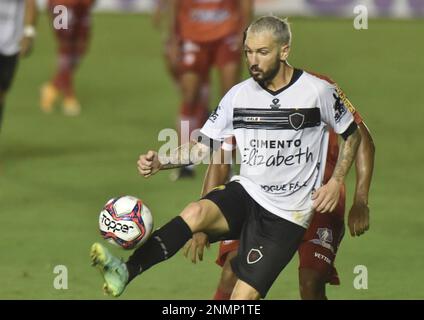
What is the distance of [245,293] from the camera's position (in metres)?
7.76

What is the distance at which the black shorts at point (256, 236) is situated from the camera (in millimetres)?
7797

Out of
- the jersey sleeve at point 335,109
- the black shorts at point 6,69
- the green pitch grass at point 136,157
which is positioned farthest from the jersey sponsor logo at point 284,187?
the black shorts at point 6,69

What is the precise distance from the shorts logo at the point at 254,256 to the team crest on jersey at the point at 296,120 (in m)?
0.73

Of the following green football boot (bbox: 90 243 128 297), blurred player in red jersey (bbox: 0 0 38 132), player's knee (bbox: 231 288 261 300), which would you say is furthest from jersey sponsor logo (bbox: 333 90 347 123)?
blurred player in red jersey (bbox: 0 0 38 132)

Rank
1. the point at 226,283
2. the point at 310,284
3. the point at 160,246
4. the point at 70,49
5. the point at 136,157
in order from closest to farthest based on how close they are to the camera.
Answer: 1. the point at 160,246
2. the point at 310,284
3. the point at 226,283
4. the point at 136,157
5. the point at 70,49

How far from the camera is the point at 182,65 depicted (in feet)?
45.9

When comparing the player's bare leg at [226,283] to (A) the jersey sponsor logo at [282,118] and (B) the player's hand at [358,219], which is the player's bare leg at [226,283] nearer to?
(B) the player's hand at [358,219]

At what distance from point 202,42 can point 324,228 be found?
603cm

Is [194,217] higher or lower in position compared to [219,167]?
lower

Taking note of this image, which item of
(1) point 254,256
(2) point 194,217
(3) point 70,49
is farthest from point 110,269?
(3) point 70,49

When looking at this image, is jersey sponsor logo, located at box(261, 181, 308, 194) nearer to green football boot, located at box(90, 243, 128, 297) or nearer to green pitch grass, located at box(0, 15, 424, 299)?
green football boot, located at box(90, 243, 128, 297)

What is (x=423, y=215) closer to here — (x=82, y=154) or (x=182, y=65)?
(x=182, y=65)

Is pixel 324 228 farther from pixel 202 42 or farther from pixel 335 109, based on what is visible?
pixel 202 42
